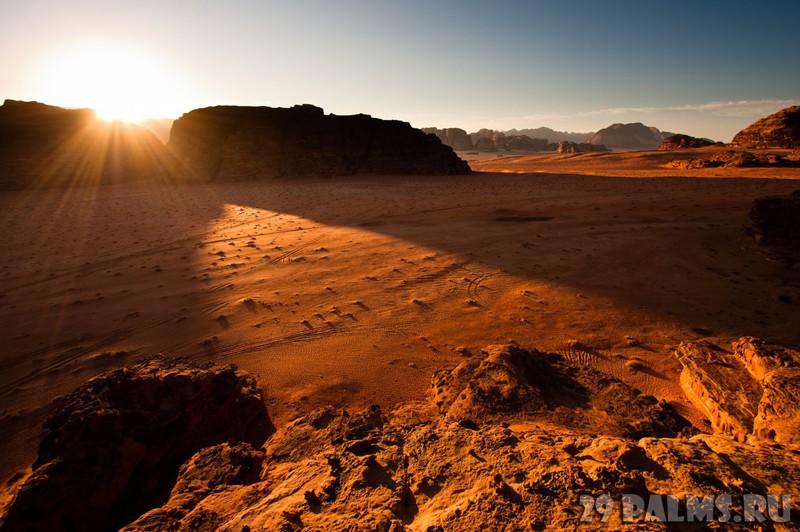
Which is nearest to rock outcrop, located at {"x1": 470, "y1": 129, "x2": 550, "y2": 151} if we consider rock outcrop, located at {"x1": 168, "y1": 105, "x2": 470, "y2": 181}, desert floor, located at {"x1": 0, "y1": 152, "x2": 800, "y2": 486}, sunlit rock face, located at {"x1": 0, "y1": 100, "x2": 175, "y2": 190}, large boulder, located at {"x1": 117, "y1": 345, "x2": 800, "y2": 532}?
rock outcrop, located at {"x1": 168, "y1": 105, "x2": 470, "y2": 181}

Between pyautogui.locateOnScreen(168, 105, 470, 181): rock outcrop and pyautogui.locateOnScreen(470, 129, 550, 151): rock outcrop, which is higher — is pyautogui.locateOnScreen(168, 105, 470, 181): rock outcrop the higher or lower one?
the lower one

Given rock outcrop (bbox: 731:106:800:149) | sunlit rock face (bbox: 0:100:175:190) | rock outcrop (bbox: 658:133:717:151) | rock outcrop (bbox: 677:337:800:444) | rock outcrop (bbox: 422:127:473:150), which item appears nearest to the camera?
rock outcrop (bbox: 677:337:800:444)

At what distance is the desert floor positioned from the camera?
371cm

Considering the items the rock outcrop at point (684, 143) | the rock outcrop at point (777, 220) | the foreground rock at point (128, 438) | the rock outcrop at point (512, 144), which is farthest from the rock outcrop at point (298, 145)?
the rock outcrop at point (512, 144)

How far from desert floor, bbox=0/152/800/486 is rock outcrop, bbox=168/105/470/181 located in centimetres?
1705

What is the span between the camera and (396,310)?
4.96 m

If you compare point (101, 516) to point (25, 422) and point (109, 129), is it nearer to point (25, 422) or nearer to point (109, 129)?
point (25, 422)

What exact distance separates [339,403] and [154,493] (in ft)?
4.76

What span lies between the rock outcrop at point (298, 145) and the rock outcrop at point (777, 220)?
22810 mm

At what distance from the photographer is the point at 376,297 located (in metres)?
5.39

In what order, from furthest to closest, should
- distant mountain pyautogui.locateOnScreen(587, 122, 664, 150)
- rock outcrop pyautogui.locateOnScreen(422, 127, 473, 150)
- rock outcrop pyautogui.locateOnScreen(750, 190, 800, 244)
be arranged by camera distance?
distant mountain pyautogui.locateOnScreen(587, 122, 664, 150) → rock outcrop pyautogui.locateOnScreen(422, 127, 473, 150) → rock outcrop pyautogui.locateOnScreen(750, 190, 800, 244)

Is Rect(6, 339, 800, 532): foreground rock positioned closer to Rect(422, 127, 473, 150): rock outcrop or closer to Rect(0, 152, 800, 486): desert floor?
Rect(0, 152, 800, 486): desert floor

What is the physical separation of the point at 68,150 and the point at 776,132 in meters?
58.8

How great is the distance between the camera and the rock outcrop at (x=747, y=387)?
2.26 metres
